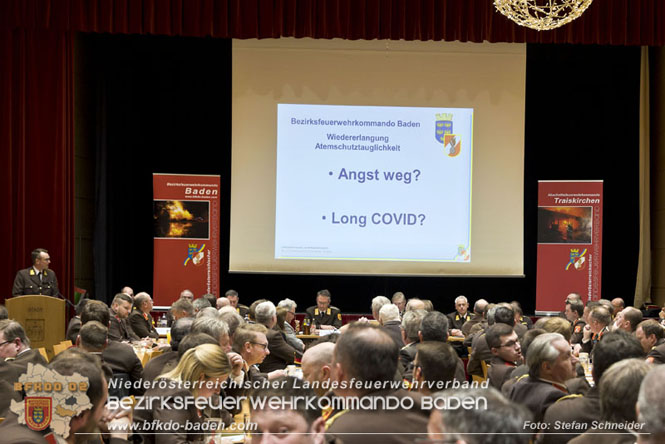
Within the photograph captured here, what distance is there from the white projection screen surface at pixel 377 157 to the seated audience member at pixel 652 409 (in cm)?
996

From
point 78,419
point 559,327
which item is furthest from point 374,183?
point 78,419

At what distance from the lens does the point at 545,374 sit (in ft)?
13.6

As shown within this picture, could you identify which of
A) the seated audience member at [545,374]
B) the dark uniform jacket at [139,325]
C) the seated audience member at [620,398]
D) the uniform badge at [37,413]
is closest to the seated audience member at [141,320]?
the dark uniform jacket at [139,325]

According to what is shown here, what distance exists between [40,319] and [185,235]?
3235 millimetres

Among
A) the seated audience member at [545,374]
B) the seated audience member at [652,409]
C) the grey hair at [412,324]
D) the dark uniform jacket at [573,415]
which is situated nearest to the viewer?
the seated audience member at [652,409]

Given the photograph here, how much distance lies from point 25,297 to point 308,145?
508 cm

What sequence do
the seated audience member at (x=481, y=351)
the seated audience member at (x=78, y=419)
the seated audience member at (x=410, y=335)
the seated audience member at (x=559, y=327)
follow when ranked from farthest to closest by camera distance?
the seated audience member at (x=481, y=351)
the seated audience member at (x=410, y=335)
the seated audience member at (x=559, y=327)
the seated audience member at (x=78, y=419)

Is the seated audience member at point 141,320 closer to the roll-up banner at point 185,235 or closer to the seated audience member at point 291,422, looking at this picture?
the roll-up banner at point 185,235

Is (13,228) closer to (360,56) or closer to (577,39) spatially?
(360,56)

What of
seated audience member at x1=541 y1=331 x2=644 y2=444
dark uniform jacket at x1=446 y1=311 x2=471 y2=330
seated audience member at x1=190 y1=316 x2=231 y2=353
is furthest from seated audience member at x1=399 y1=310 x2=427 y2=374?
dark uniform jacket at x1=446 y1=311 x2=471 y2=330

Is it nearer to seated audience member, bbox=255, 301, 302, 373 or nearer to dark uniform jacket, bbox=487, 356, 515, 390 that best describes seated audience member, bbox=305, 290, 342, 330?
seated audience member, bbox=255, 301, 302, 373

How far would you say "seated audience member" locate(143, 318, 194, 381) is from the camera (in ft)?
15.6

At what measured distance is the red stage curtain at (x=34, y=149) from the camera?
11.8 meters

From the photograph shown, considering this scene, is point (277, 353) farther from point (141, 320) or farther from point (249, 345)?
point (141, 320)
